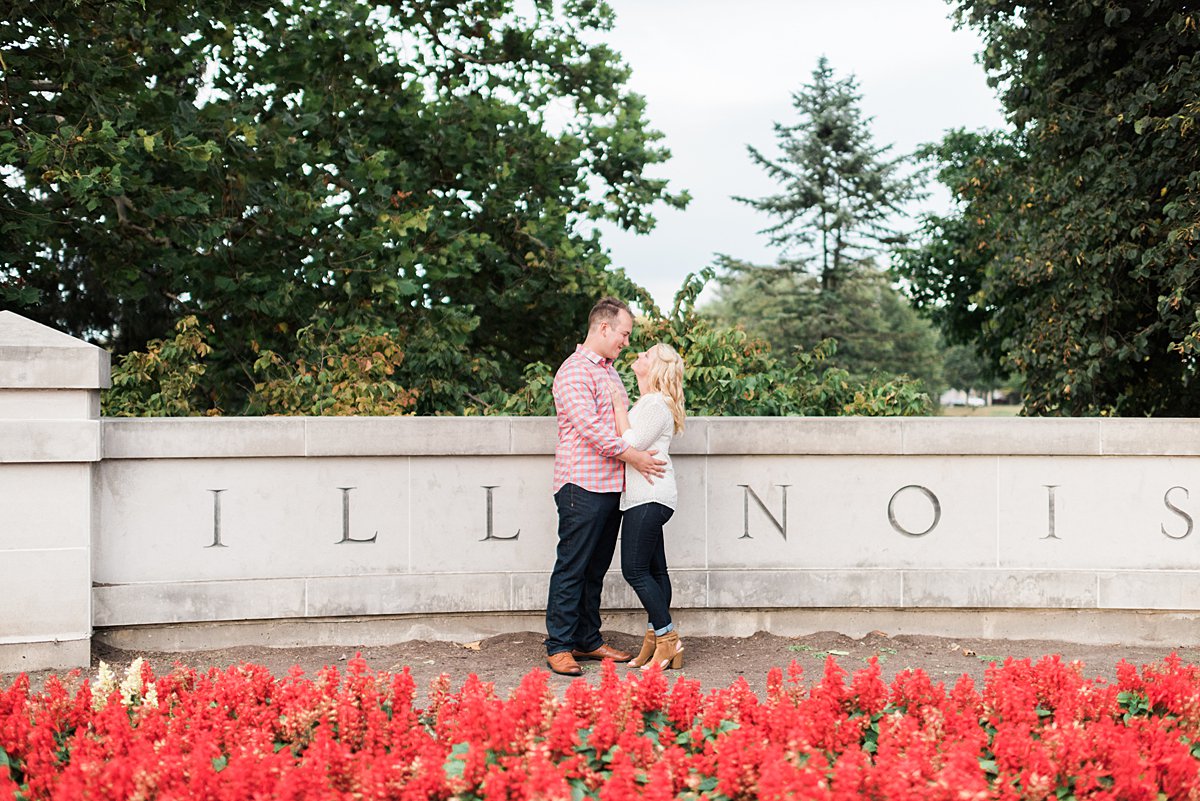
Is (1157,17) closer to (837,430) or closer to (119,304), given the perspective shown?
(837,430)

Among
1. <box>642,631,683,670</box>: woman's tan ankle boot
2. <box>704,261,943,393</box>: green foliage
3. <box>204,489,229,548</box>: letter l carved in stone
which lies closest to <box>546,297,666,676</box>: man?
<box>642,631,683,670</box>: woman's tan ankle boot

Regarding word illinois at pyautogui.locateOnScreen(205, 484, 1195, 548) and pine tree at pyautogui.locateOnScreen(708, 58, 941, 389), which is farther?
pine tree at pyautogui.locateOnScreen(708, 58, 941, 389)

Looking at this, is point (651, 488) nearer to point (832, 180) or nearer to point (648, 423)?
point (648, 423)

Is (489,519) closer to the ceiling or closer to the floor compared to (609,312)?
closer to the floor

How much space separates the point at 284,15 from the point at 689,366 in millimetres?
6295

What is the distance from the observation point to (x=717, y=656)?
231 inches

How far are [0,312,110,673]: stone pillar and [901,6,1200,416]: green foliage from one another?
24.1 feet

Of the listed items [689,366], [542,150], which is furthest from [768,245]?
[689,366]

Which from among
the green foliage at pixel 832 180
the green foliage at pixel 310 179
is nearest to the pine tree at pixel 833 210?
the green foliage at pixel 832 180

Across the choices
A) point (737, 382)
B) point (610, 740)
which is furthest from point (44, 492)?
point (737, 382)

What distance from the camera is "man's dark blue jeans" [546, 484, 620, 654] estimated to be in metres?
5.39

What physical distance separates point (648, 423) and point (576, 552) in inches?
28.6

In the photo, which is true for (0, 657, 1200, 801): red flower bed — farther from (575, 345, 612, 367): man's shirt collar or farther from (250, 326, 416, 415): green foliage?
(250, 326, 416, 415): green foliage

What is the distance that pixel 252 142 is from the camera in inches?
368
